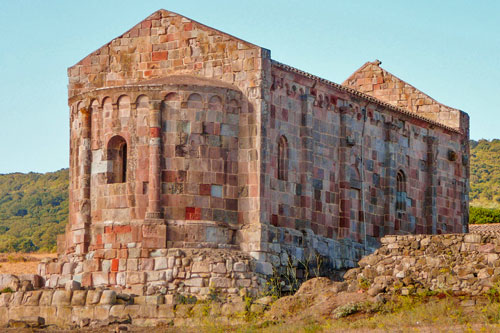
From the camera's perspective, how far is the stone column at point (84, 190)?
112ft

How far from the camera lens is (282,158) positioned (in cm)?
3559

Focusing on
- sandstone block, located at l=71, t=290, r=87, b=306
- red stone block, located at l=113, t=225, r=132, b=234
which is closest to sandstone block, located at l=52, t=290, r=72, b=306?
sandstone block, located at l=71, t=290, r=87, b=306

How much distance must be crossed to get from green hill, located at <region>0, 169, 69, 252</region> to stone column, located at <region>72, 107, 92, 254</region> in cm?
3171

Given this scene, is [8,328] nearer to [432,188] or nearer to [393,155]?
[393,155]

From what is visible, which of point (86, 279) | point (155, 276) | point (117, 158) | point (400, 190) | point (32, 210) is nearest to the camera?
point (155, 276)

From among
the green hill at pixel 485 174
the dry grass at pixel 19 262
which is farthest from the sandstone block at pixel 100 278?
the green hill at pixel 485 174

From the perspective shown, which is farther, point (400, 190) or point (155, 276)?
point (400, 190)

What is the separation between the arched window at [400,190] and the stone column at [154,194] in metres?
11.8

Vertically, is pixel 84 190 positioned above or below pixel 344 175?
below

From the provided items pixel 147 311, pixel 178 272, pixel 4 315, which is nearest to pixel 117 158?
pixel 178 272

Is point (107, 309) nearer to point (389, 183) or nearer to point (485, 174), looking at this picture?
point (389, 183)

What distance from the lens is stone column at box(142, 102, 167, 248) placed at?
1287 inches

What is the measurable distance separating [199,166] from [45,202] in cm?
4340

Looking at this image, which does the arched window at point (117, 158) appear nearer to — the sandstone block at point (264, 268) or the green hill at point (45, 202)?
the sandstone block at point (264, 268)
